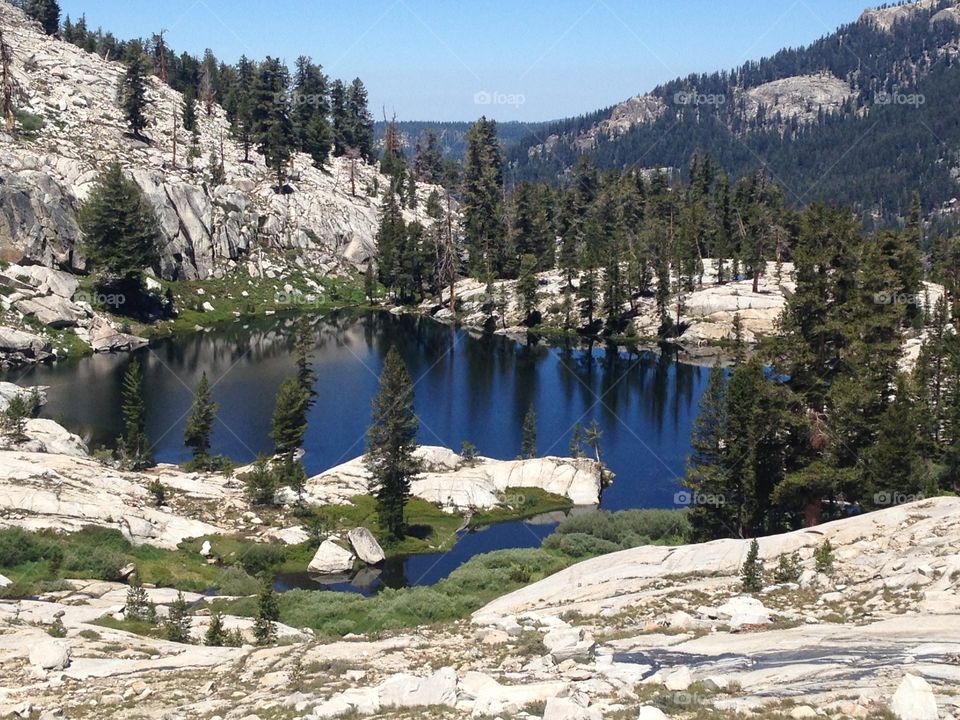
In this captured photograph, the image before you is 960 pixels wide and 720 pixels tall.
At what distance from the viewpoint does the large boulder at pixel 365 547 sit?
56375mm

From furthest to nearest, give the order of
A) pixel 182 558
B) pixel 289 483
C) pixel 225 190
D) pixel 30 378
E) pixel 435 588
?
1. pixel 225 190
2. pixel 30 378
3. pixel 289 483
4. pixel 182 558
5. pixel 435 588

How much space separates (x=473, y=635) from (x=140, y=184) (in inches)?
5160

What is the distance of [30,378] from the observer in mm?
95188

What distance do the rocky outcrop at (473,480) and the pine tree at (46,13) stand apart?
514 feet

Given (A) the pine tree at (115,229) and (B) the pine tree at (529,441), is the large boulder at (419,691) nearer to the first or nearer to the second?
(B) the pine tree at (529,441)

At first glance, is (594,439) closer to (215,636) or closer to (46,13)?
(215,636)

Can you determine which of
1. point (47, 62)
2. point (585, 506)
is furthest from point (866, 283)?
point (47, 62)

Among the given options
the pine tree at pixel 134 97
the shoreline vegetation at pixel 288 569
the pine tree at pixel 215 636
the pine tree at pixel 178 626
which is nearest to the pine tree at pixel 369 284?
the pine tree at pixel 134 97

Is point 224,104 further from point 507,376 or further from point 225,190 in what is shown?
point 507,376

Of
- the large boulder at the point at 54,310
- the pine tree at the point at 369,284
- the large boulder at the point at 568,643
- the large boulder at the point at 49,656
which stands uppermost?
the pine tree at the point at 369,284

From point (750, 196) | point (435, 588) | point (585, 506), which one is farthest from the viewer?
point (750, 196)

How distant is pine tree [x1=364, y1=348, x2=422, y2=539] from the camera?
60062 millimetres

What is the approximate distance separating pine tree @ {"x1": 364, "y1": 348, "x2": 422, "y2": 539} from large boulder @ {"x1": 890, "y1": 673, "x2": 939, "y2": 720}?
1819 inches

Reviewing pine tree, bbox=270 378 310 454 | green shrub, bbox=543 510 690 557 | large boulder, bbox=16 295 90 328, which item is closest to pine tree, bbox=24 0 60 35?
large boulder, bbox=16 295 90 328
